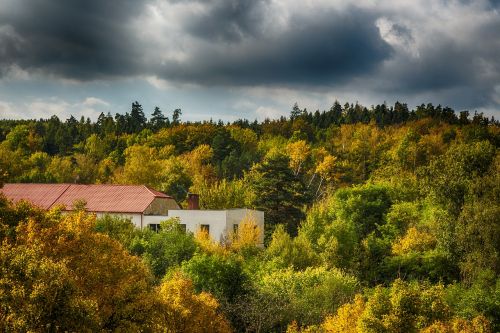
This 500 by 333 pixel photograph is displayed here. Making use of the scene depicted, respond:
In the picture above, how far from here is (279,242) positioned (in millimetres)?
47094

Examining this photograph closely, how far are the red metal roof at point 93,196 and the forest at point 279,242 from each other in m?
7.29

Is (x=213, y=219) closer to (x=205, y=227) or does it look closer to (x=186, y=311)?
(x=205, y=227)

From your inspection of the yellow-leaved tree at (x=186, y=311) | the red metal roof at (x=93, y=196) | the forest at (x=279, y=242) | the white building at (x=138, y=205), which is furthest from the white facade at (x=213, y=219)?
the yellow-leaved tree at (x=186, y=311)

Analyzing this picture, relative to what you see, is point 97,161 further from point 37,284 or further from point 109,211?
point 37,284

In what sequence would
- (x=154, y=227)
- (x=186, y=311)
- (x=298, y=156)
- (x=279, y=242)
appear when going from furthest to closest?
(x=298, y=156) < (x=154, y=227) < (x=279, y=242) < (x=186, y=311)

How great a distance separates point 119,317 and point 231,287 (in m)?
17.4

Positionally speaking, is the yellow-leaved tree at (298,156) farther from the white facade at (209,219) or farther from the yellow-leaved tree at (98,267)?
the yellow-leaved tree at (98,267)

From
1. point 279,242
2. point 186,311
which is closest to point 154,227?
point 279,242

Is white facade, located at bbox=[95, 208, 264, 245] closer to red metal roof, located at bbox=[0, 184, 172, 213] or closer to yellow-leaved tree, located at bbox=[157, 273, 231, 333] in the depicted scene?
red metal roof, located at bbox=[0, 184, 172, 213]

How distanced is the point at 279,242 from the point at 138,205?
1420cm

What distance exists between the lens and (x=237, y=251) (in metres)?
49.2

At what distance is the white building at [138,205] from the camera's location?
51.6m

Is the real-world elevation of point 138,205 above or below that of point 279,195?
below

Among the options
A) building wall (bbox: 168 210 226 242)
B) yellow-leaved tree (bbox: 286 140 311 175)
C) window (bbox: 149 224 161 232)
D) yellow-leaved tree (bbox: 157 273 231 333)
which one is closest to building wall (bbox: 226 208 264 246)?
building wall (bbox: 168 210 226 242)
